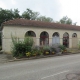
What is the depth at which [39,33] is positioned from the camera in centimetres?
2330

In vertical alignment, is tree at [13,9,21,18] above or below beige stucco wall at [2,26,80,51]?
above

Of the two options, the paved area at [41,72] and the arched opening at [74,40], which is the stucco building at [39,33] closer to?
the arched opening at [74,40]

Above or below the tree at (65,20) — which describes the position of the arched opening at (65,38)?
below

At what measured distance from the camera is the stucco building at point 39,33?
20.4 metres

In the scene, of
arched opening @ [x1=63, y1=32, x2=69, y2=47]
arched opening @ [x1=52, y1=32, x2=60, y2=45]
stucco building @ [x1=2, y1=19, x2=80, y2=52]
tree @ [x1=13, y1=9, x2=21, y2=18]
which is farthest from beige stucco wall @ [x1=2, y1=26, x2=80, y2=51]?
tree @ [x1=13, y1=9, x2=21, y2=18]

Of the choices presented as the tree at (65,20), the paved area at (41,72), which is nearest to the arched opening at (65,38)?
the paved area at (41,72)

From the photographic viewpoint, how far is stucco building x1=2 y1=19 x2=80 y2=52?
20422mm

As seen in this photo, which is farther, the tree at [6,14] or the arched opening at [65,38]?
the tree at [6,14]

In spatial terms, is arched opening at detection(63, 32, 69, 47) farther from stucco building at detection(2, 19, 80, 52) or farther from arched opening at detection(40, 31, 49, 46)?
arched opening at detection(40, 31, 49, 46)

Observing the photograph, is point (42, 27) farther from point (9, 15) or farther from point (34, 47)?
point (9, 15)

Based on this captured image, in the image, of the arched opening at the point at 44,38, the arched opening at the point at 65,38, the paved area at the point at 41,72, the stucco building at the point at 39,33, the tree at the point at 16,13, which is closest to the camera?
the paved area at the point at 41,72

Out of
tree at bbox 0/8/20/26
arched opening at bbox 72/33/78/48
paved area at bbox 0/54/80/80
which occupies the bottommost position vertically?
paved area at bbox 0/54/80/80

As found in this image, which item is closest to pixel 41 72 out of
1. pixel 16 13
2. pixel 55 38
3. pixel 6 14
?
pixel 55 38

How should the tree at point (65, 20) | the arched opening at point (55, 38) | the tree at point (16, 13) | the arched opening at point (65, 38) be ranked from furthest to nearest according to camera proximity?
the tree at point (65, 20) < the tree at point (16, 13) < the arched opening at point (65, 38) < the arched opening at point (55, 38)
